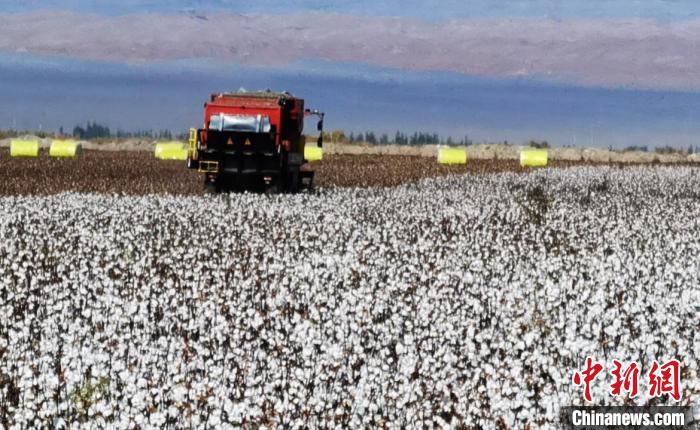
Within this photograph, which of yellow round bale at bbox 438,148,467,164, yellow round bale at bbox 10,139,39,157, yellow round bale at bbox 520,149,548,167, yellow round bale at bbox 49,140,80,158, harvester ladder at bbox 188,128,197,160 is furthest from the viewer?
yellow round bale at bbox 49,140,80,158

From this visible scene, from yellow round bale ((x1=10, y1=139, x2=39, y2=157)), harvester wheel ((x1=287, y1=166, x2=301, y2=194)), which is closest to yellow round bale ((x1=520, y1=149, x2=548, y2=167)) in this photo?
harvester wheel ((x1=287, y1=166, x2=301, y2=194))

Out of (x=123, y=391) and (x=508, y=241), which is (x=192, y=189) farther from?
(x=123, y=391)

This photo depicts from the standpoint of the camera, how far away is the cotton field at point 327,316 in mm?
7172

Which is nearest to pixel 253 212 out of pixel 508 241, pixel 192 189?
pixel 508 241

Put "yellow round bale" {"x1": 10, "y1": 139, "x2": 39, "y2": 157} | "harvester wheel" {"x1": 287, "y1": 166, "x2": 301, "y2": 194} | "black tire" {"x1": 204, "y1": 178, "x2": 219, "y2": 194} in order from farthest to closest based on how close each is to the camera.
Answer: "yellow round bale" {"x1": 10, "y1": 139, "x2": 39, "y2": 157} < "harvester wheel" {"x1": 287, "y1": 166, "x2": 301, "y2": 194} < "black tire" {"x1": 204, "y1": 178, "x2": 219, "y2": 194}

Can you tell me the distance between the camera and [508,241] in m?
17.1

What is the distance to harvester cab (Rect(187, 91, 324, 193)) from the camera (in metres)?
28.2

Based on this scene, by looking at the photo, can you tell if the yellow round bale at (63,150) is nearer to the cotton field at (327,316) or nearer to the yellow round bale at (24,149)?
the yellow round bale at (24,149)

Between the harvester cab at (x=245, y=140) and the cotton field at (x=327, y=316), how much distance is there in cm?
756

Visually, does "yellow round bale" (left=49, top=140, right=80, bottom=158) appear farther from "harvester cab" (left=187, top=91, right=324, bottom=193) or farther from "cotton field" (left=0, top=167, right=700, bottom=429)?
"cotton field" (left=0, top=167, right=700, bottom=429)

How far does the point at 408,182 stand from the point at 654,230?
59.0ft

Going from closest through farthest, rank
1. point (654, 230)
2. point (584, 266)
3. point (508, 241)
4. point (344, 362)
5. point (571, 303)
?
point (344, 362) < point (571, 303) < point (584, 266) < point (508, 241) < point (654, 230)

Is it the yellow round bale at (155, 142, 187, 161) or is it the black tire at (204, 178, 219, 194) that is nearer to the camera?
the black tire at (204, 178, 219, 194)

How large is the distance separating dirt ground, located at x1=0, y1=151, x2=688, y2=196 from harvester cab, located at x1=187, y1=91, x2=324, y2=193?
64.1 inches
